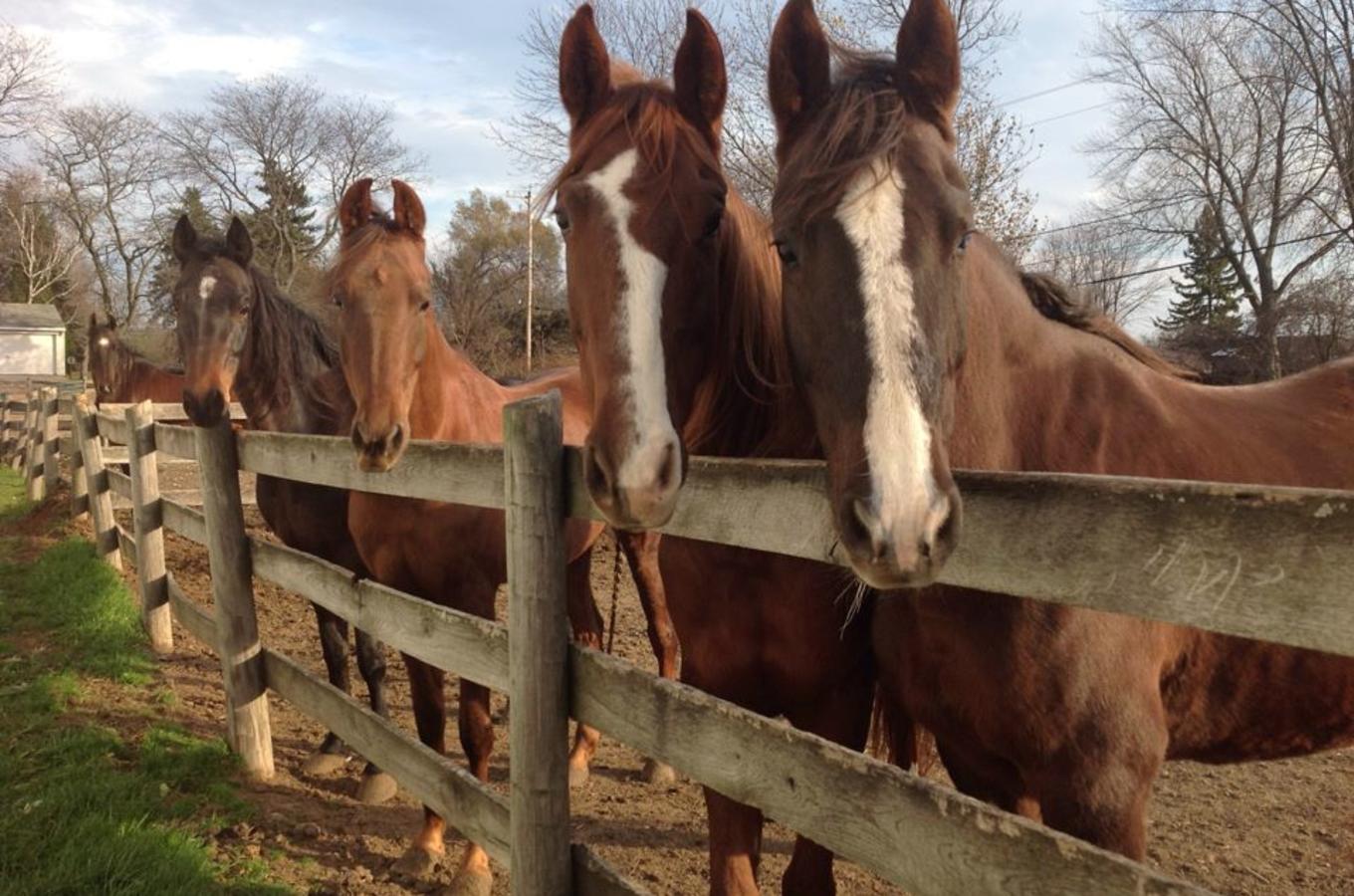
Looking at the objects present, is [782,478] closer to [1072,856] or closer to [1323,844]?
[1072,856]

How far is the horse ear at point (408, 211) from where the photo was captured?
3725 millimetres

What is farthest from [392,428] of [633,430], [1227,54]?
[1227,54]

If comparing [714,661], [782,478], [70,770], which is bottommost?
[70,770]

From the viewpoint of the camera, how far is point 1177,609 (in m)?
1.06

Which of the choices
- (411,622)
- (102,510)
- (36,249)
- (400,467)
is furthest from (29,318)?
(411,622)

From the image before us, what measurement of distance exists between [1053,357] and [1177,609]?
43.0 inches

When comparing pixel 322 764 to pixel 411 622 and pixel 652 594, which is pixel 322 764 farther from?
pixel 411 622

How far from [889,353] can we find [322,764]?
3902 mm

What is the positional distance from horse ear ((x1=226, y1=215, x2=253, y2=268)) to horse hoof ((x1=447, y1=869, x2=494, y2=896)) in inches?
151

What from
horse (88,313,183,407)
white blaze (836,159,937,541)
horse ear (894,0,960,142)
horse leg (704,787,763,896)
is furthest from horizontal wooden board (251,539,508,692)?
horse (88,313,183,407)

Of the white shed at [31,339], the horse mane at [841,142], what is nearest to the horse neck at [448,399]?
the horse mane at [841,142]

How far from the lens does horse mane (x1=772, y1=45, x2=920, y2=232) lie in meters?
1.51

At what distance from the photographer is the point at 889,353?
135 cm

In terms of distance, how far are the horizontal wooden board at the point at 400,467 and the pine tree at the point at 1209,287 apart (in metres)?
22.8
